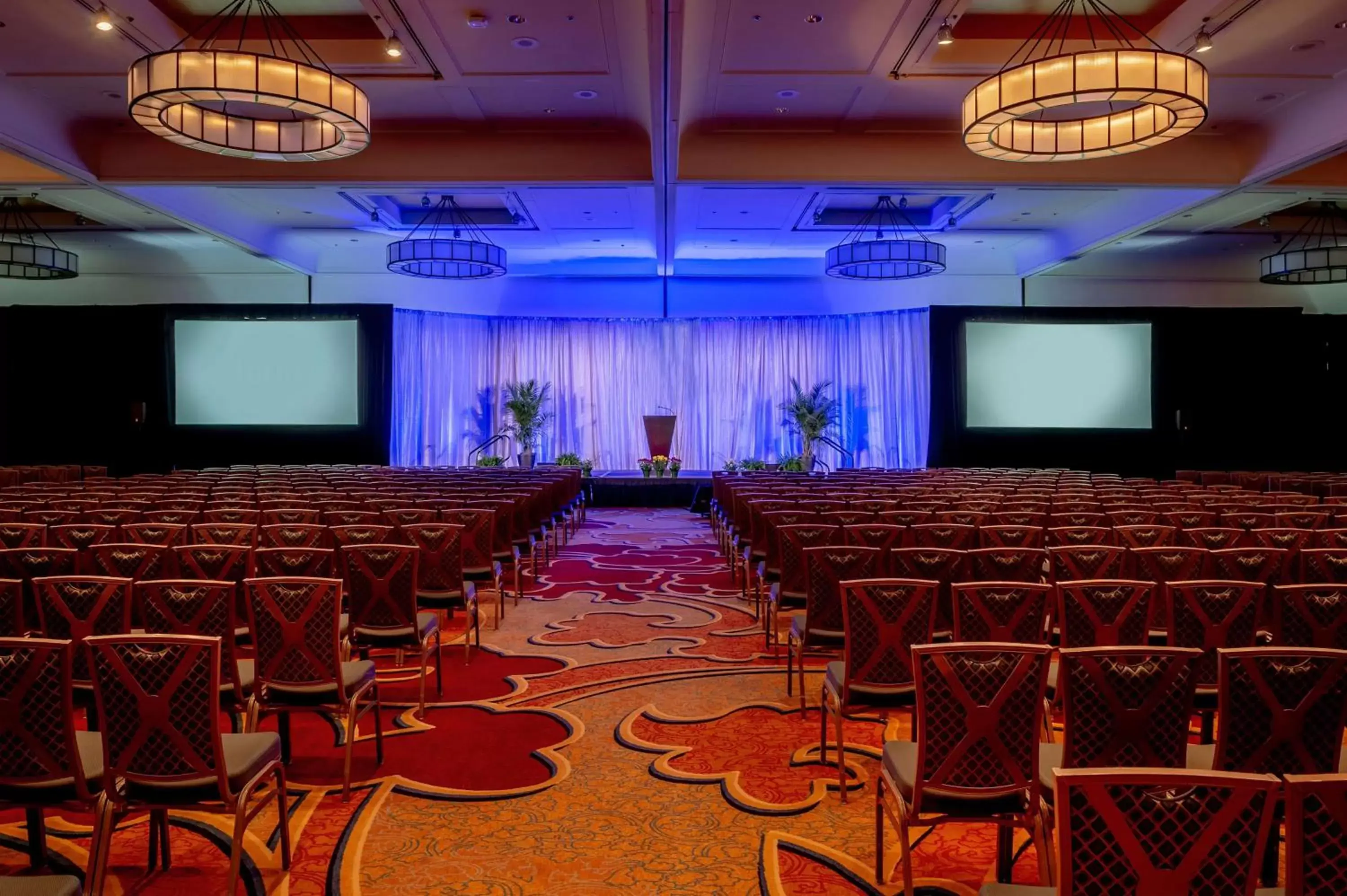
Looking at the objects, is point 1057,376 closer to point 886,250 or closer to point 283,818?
point 886,250

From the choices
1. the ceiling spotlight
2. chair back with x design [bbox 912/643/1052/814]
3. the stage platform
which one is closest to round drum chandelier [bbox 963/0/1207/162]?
the ceiling spotlight

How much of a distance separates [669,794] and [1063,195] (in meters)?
12.4

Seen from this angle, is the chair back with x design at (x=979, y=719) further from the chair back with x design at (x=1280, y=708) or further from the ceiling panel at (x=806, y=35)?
the ceiling panel at (x=806, y=35)

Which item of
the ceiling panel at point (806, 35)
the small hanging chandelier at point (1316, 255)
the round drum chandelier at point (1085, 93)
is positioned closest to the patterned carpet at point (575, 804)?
the round drum chandelier at point (1085, 93)

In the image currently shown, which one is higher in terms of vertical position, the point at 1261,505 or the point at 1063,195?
the point at 1063,195

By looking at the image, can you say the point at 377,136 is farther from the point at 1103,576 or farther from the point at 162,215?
the point at 1103,576

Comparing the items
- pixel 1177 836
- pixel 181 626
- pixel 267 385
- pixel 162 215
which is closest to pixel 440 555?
pixel 181 626

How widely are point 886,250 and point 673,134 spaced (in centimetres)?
446

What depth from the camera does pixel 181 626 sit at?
371 cm

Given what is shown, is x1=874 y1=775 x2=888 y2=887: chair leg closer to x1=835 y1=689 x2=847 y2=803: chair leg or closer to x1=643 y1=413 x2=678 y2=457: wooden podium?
x1=835 y1=689 x2=847 y2=803: chair leg

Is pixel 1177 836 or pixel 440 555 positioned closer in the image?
pixel 1177 836

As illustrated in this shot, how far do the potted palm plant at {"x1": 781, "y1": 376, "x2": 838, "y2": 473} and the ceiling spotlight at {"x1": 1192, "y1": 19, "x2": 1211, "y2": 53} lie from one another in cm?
1112

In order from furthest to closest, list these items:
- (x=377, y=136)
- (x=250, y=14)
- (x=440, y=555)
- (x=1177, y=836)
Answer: (x=377, y=136)
(x=250, y=14)
(x=440, y=555)
(x=1177, y=836)

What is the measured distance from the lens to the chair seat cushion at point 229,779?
2.81 meters
